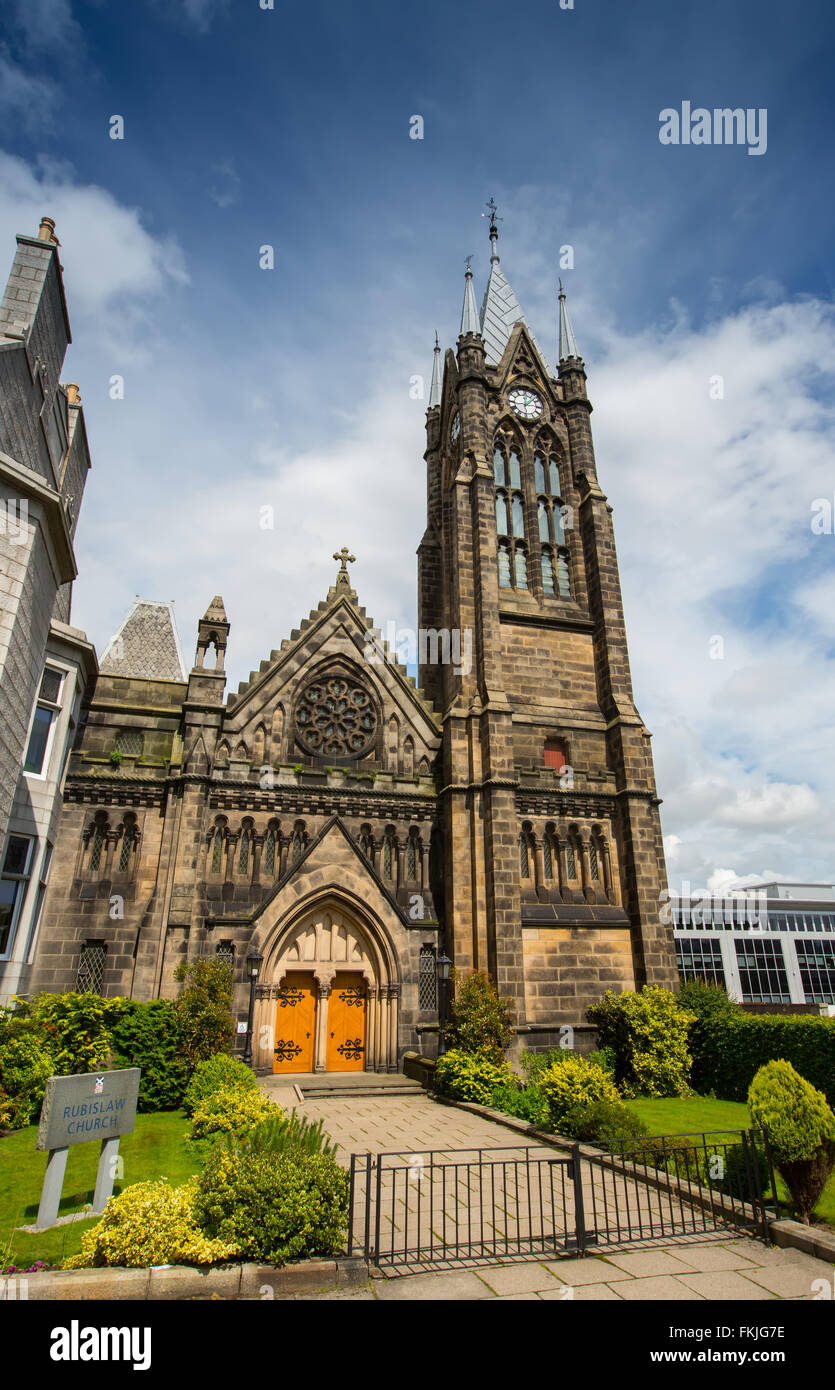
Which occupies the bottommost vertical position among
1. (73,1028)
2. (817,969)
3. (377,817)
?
(73,1028)

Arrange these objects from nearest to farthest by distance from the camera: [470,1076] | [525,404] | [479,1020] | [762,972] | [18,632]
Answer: [18,632] → [470,1076] → [479,1020] → [525,404] → [762,972]

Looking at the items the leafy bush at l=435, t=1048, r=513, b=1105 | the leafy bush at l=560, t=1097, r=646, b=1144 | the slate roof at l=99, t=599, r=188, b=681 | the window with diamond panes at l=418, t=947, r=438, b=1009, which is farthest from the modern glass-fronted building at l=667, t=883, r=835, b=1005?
the leafy bush at l=560, t=1097, r=646, b=1144

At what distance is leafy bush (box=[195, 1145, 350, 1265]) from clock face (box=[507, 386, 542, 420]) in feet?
95.8

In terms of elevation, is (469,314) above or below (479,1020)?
above

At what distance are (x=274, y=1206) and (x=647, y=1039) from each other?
16.4m

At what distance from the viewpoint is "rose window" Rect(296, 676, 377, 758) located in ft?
80.4

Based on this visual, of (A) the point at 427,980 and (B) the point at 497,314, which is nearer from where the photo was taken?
(A) the point at 427,980

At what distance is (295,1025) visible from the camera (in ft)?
71.7

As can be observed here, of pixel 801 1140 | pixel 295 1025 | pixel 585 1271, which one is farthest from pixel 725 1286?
pixel 295 1025

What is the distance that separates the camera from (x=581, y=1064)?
1472cm

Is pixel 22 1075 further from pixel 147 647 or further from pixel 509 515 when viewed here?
pixel 509 515

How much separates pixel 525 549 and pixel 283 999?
18076mm
